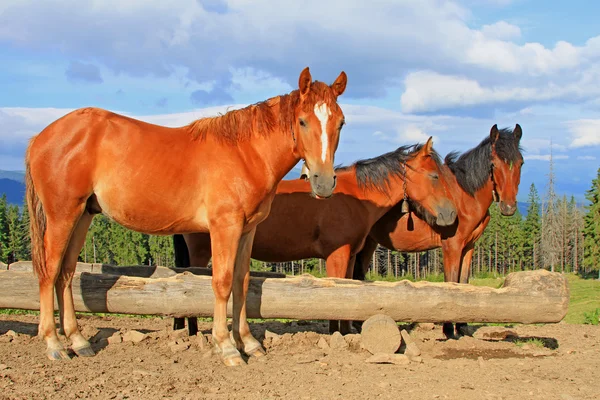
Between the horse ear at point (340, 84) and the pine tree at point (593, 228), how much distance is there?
45704mm

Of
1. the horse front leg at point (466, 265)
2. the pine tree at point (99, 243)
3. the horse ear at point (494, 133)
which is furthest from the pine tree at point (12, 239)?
the horse ear at point (494, 133)

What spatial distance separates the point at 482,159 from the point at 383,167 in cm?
162

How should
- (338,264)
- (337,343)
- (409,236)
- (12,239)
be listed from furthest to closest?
(12,239) < (409,236) < (338,264) < (337,343)

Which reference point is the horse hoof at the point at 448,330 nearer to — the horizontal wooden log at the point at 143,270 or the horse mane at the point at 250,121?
the horizontal wooden log at the point at 143,270

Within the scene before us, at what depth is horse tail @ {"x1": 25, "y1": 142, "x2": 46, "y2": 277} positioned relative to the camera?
17.8 feet

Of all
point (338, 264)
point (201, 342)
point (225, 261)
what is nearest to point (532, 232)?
point (338, 264)

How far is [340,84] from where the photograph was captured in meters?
5.21

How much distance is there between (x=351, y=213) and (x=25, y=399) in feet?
14.7

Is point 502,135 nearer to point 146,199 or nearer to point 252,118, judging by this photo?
point 252,118

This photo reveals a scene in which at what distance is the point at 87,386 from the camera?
4.42m

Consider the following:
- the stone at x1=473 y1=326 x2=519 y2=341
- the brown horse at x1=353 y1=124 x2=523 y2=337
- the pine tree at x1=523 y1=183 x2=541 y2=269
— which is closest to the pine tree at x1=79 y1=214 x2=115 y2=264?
the pine tree at x1=523 y1=183 x2=541 y2=269

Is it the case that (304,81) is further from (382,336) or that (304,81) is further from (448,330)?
(448,330)

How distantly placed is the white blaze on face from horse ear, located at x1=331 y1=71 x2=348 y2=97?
34cm

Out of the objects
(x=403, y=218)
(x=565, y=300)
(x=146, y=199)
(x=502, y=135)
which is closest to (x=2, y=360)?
(x=146, y=199)
